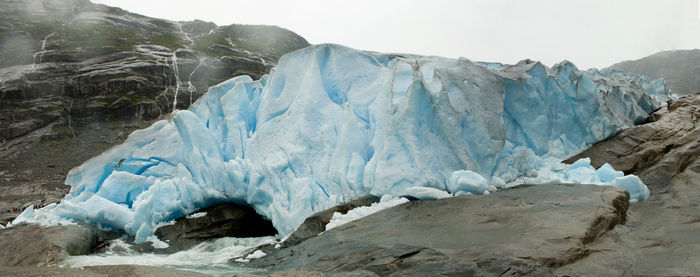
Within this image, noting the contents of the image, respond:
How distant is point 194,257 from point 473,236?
5.44 meters

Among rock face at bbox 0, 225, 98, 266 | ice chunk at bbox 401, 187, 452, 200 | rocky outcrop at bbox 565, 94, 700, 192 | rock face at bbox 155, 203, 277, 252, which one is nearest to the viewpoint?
ice chunk at bbox 401, 187, 452, 200

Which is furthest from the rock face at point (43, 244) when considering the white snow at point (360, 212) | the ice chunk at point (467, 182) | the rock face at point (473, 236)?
the ice chunk at point (467, 182)

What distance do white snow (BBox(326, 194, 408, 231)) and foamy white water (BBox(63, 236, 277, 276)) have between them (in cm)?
162

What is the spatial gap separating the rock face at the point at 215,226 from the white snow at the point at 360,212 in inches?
145

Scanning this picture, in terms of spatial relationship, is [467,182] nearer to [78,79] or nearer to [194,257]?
[194,257]

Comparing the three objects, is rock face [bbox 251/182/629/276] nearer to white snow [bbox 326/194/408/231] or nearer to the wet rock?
white snow [bbox 326/194/408/231]

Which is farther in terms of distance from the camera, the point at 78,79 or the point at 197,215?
the point at 78,79

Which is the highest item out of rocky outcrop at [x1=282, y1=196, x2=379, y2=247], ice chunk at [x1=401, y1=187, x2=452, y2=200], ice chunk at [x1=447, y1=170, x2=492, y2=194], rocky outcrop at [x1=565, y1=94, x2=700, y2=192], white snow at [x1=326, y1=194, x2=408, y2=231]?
rocky outcrop at [x1=565, y1=94, x2=700, y2=192]

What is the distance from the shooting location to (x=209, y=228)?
33.2 ft

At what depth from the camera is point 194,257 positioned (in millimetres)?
8133

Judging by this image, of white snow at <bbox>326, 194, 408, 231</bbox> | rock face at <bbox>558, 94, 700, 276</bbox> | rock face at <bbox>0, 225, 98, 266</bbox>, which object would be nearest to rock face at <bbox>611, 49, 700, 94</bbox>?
rock face at <bbox>558, 94, 700, 276</bbox>

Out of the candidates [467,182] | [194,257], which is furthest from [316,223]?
[467,182]

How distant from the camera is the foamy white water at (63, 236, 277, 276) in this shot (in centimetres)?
A: 678

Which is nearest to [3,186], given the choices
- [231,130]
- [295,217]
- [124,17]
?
[231,130]
